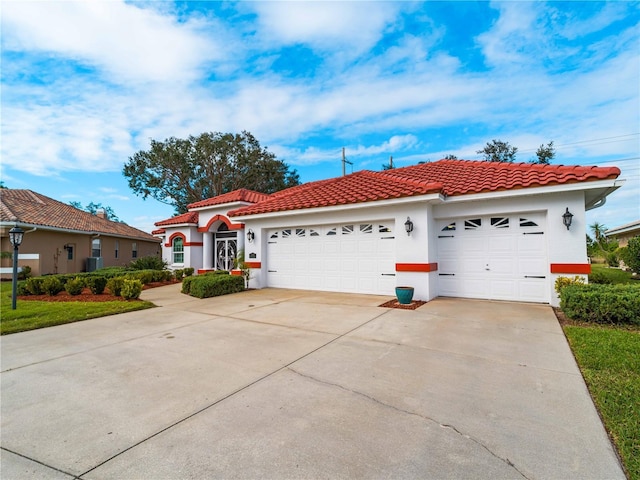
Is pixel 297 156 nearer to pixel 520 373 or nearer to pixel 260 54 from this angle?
pixel 260 54

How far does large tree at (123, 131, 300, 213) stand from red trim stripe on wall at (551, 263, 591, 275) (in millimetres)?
26523

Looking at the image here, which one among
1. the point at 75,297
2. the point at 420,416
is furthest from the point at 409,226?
the point at 75,297

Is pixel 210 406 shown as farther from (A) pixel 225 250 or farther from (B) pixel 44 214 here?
(B) pixel 44 214

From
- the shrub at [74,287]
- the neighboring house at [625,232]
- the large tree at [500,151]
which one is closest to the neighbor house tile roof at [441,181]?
the shrub at [74,287]

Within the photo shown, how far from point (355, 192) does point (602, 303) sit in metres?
7.21

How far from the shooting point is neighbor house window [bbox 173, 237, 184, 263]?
19219 millimetres

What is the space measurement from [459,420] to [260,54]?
13799mm

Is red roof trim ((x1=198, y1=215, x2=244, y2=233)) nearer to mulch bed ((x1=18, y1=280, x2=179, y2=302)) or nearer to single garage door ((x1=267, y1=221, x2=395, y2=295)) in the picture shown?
single garage door ((x1=267, y1=221, x2=395, y2=295))

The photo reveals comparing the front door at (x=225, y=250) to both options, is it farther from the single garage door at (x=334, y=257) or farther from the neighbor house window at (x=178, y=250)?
the single garage door at (x=334, y=257)

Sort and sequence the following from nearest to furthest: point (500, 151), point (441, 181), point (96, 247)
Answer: point (441, 181) → point (96, 247) → point (500, 151)

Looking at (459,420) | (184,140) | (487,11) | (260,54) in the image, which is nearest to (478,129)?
(487,11)

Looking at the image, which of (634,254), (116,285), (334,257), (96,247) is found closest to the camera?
(116,285)

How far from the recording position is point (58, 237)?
18.9 m

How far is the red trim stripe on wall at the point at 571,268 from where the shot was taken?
7664mm
